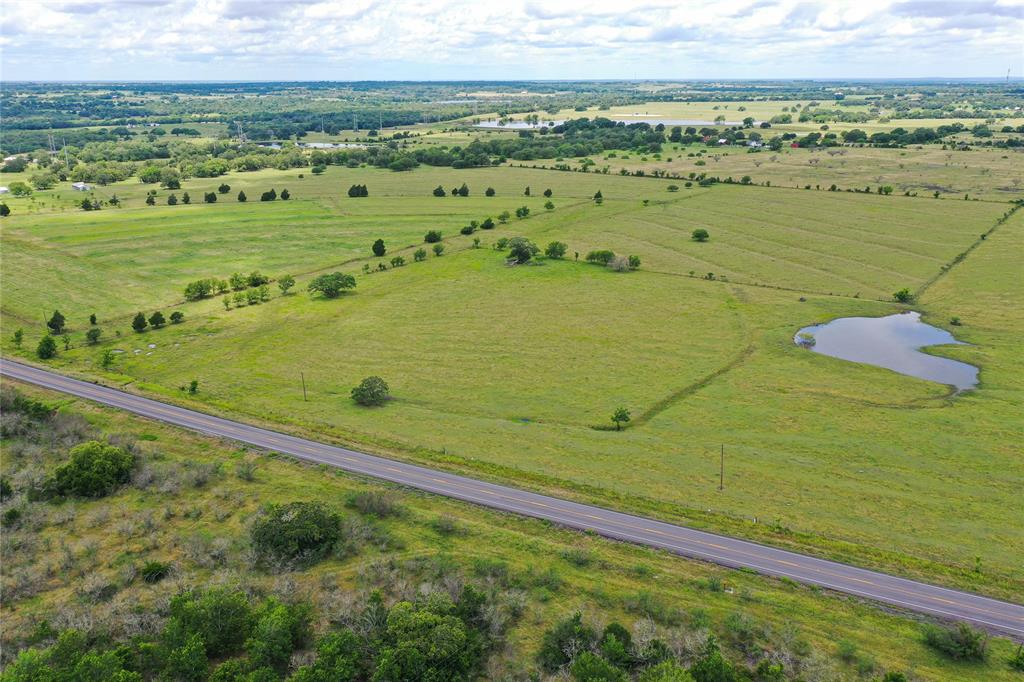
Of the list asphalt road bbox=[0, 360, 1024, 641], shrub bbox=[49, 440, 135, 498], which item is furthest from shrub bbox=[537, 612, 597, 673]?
shrub bbox=[49, 440, 135, 498]

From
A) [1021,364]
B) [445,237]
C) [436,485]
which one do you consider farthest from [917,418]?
[445,237]

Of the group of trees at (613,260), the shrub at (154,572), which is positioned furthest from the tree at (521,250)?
the shrub at (154,572)

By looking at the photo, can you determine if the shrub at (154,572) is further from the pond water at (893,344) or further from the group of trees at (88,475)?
the pond water at (893,344)

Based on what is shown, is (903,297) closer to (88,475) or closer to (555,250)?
(555,250)

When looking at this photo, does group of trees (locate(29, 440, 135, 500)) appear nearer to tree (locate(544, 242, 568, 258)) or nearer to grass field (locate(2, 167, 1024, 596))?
grass field (locate(2, 167, 1024, 596))

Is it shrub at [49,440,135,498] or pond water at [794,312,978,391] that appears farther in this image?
pond water at [794,312,978,391]

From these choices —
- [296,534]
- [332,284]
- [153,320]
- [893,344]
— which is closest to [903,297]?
[893,344]

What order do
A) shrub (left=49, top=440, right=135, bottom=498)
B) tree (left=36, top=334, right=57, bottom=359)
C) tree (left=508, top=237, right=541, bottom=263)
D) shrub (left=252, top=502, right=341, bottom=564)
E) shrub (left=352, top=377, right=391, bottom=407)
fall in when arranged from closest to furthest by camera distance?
shrub (left=252, top=502, right=341, bottom=564) → shrub (left=49, top=440, right=135, bottom=498) → shrub (left=352, top=377, right=391, bottom=407) → tree (left=36, top=334, right=57, bottom=359) → tree (left=508, top=237, right=541, bottom=263)
